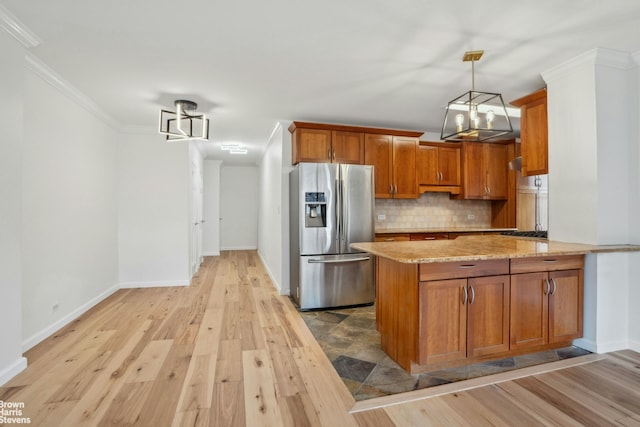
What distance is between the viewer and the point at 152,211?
4777 mm

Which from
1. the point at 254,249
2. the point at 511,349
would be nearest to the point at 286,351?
the point at 511,349

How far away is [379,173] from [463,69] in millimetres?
1905

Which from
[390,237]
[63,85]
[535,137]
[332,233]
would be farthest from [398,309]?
[63,85]

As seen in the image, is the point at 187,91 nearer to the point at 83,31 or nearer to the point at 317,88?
the point at 83,31

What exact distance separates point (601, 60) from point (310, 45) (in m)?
2.48

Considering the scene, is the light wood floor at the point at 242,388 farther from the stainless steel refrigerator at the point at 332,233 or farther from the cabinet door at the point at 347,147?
the cabinet door at the point at 347,147

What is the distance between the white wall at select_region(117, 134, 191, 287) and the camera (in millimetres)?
4691

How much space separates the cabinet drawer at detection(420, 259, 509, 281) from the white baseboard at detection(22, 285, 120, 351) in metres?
3.34

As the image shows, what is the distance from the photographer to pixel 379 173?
4516mm

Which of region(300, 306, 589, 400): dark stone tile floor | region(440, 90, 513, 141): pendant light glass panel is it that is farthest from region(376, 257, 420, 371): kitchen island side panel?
region(440, 90, 513, 141): pendant light glass panel

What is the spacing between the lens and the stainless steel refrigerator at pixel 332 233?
12.5 feet

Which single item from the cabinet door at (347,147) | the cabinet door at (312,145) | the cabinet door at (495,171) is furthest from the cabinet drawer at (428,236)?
the cabinet door at (312,145)

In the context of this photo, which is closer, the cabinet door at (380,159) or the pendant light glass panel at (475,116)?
the pendant light glass panel at (475,116)

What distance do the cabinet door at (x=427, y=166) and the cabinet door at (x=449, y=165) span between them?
8cm
